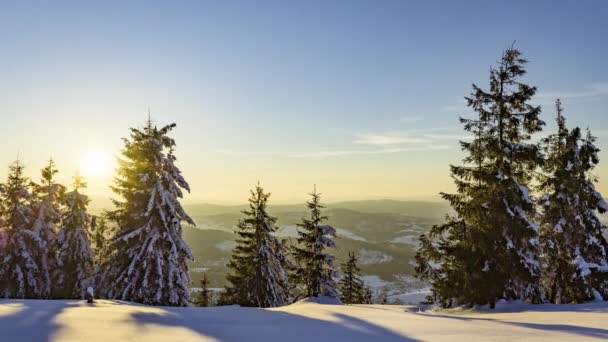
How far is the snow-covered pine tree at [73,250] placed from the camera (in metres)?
28.8

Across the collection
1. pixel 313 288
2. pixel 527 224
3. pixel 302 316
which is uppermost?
pixel 527 224

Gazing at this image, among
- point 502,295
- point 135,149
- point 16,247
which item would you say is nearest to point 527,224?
point 502,295

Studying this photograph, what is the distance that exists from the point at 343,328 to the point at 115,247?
737 inches

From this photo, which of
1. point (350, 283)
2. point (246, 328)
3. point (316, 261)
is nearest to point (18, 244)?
point (316, 261)

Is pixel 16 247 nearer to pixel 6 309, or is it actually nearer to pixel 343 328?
pixel 6 309

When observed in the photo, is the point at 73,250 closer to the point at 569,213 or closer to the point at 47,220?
the point at 47,220

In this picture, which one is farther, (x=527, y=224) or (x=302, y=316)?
(x=527, y=224)

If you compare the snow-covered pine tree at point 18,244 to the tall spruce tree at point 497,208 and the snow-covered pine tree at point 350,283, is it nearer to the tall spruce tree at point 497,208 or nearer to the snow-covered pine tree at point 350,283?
the tall spruce tree at point 497,208

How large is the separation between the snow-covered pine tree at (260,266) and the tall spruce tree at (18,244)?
44.4 feet

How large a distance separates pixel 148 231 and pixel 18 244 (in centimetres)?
1167

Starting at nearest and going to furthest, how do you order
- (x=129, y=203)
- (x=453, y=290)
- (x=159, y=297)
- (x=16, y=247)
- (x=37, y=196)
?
(x=453, y=290) → (x=159, y=297) → (x=129, y=203) → (x=16, y=247) → (x=37, y=196)

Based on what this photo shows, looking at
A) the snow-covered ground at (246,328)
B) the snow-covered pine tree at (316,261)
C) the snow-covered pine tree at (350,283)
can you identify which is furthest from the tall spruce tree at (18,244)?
the snow-covered pine tree at (350,283)

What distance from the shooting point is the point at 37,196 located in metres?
30.9

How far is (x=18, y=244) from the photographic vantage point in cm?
2764
